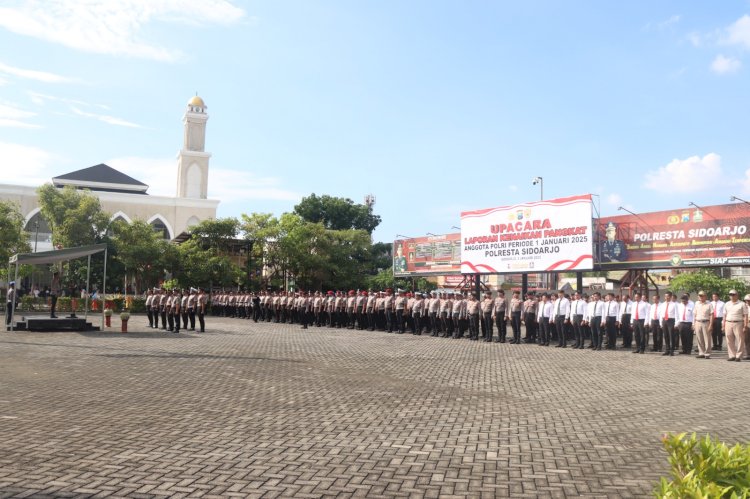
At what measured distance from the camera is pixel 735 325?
14531mm

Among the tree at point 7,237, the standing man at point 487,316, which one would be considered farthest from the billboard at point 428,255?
the tree at point 7,237

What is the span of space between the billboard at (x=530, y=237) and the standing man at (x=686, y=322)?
5.53 metres

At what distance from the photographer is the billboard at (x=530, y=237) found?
→ 21625 millimetres

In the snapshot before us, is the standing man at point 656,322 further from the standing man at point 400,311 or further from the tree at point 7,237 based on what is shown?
the tree at point 7,237

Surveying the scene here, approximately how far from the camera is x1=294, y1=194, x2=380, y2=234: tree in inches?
2238

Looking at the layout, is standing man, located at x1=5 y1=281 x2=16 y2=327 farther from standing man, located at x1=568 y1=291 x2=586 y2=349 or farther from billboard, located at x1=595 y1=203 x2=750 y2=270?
billboard, located at x1=595 y1=203 x2=750 y2=270

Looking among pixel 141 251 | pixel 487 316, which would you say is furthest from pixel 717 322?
pixel 141 251

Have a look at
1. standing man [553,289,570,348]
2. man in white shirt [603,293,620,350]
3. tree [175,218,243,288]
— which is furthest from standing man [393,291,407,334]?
tree [175,218,243,288]

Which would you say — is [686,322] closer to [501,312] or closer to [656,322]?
[656,322]

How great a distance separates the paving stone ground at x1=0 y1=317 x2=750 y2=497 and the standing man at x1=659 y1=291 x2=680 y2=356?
8.54ft

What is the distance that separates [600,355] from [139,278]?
35.1 metres

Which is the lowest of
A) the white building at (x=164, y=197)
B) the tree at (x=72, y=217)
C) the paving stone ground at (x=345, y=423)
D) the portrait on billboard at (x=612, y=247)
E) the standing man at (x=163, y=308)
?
the paving stone ground at (x=345, y=423)

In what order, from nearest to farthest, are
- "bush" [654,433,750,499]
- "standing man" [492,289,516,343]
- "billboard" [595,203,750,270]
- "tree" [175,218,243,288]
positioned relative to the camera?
"bush" [654,433,750,499] < "standing man" [492,289,516,343] < "billboard" [595,203,750,270] < "tree" [175,218,243,288]

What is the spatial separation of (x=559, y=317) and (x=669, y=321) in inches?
125
